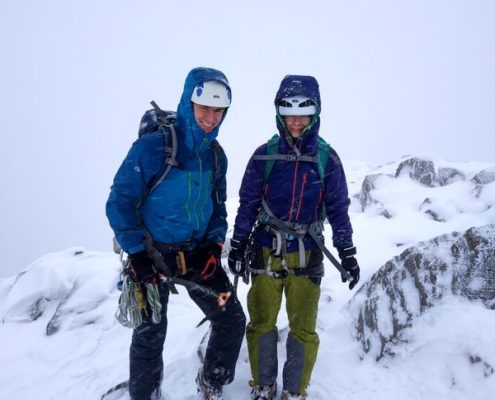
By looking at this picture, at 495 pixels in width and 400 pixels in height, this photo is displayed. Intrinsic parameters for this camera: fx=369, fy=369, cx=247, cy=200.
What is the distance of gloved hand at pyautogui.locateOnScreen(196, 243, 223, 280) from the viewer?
176 inches

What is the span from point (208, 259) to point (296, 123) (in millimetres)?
1967

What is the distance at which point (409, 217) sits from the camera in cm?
977

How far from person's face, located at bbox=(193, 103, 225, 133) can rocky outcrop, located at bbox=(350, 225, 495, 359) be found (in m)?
3.43

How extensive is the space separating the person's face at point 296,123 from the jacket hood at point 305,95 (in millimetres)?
56

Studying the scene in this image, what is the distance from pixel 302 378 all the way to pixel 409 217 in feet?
21.7

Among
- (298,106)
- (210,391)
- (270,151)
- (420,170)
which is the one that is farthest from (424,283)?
(420,170)

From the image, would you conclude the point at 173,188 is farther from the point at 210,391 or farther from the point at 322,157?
the point at 210,391

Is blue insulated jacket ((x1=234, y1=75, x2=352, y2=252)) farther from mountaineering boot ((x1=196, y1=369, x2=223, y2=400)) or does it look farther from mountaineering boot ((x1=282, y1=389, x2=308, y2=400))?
mountaineering boot ((x1=196, y1=369, x2=223, y2=400))

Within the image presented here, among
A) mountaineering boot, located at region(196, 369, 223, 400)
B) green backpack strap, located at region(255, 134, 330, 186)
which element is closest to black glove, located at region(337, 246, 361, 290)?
green backpack strap, located at region(255, 134, 330, 186)

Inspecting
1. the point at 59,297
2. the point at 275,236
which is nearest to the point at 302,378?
the point at 275,236

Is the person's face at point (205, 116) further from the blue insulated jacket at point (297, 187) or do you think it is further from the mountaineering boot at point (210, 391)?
the mountaineering boot at point (210, 391)

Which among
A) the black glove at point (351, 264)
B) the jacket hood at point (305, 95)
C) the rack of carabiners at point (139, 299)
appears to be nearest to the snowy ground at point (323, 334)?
the black glove at point (351, 264)

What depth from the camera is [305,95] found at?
4387 mm

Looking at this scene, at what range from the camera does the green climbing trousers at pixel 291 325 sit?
4508mm
